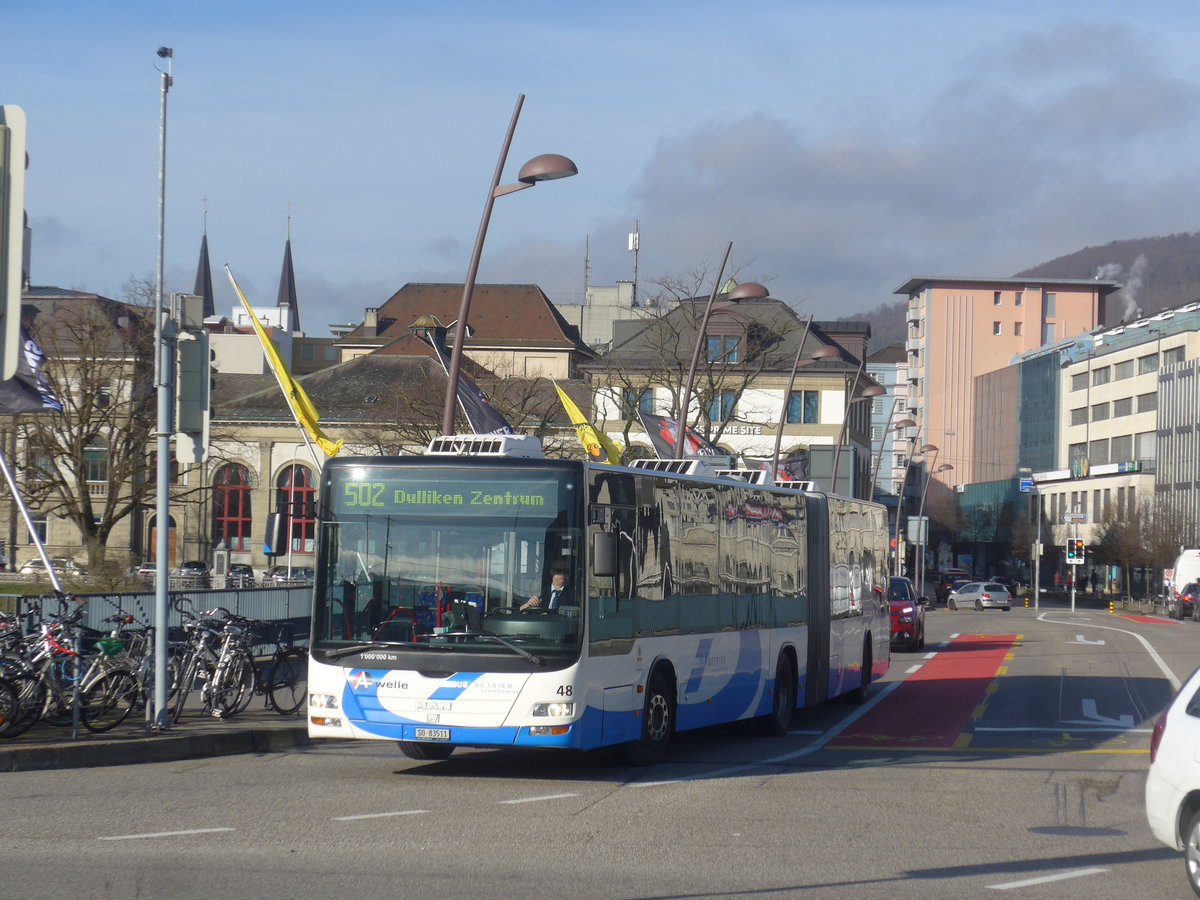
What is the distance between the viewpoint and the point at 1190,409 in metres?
103

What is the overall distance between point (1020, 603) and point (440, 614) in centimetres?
9341

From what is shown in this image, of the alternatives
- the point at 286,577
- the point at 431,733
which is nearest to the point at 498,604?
the point at 431,733

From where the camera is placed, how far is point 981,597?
8275cm

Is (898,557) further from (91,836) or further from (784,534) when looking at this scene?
(91,836)

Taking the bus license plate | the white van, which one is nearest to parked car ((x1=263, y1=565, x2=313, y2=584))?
the bus license plate

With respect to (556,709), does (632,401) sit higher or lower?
higher

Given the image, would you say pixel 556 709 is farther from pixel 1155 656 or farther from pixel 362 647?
pixel 1155 656

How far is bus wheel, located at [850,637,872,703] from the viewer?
74.5ft

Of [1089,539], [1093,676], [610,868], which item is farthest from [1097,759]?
[1089,539]

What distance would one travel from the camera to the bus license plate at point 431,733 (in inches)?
512

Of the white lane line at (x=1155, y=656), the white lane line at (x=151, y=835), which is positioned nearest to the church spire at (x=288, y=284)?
the white lane line at (x=1155, y=656)

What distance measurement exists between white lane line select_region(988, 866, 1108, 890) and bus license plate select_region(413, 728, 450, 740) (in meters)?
5.26

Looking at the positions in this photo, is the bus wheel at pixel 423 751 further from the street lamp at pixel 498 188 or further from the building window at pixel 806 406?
the building window at pixel 806 406

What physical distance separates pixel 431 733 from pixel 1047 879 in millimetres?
5464
